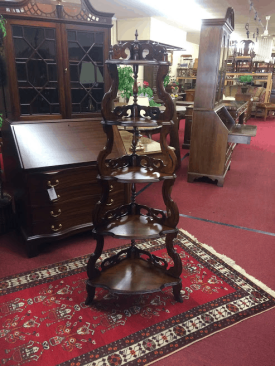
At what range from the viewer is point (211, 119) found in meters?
3.96

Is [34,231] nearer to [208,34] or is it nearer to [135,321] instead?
[135,321]

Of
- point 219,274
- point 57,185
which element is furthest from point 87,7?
point 219,274

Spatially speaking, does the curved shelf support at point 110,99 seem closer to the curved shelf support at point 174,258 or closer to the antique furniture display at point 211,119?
the curved shelf support at point 174,258

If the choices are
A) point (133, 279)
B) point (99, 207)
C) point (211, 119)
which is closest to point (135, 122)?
point (99, 207)

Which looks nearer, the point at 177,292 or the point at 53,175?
the point at 177,292

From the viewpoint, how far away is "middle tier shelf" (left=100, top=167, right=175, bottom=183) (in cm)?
173

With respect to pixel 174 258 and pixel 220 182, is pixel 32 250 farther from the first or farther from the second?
pixel 220 182

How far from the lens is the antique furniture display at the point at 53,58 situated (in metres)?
2.32

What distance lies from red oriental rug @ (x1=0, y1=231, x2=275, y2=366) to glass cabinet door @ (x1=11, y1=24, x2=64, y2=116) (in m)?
1.32

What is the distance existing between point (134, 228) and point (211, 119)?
2.56 meters

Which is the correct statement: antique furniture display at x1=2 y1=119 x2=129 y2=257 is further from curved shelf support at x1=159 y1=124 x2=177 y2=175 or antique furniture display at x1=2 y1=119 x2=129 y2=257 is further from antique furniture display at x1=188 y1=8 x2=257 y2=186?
A: antique furniture display at x1=188 y1=8 x2=257 y2=186

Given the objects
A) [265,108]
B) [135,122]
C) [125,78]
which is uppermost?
[125,78]

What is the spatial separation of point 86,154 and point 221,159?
7.15 ft

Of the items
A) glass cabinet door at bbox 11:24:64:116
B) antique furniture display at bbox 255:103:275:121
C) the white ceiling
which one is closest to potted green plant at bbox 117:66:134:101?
glass cabinet door at bbox 11:24:64:116
